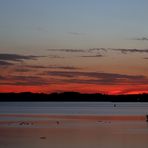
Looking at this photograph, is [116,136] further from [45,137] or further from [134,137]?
[45,137]

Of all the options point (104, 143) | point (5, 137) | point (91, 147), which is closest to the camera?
point (91, 147)

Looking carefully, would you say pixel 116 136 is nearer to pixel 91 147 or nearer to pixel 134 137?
pixel 134 137

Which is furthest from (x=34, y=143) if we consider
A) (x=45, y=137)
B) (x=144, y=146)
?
(x=144, y=146)

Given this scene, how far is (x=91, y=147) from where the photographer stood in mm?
34000

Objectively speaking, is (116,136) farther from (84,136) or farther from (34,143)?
(34,143)

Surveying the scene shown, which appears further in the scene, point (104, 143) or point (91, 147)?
point (104, 143)

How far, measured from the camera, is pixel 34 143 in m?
36.1

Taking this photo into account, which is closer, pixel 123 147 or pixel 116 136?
pixel 123 147

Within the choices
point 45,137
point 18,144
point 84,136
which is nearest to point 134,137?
point 84,136

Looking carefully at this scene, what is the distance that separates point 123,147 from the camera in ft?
113

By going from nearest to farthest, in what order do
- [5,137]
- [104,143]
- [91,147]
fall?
[91,147]
[104,143]
[5,137]

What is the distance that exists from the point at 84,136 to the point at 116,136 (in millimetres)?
2868

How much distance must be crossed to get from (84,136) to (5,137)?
23.1 feet

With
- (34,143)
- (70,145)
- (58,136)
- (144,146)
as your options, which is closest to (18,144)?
(34,143)
